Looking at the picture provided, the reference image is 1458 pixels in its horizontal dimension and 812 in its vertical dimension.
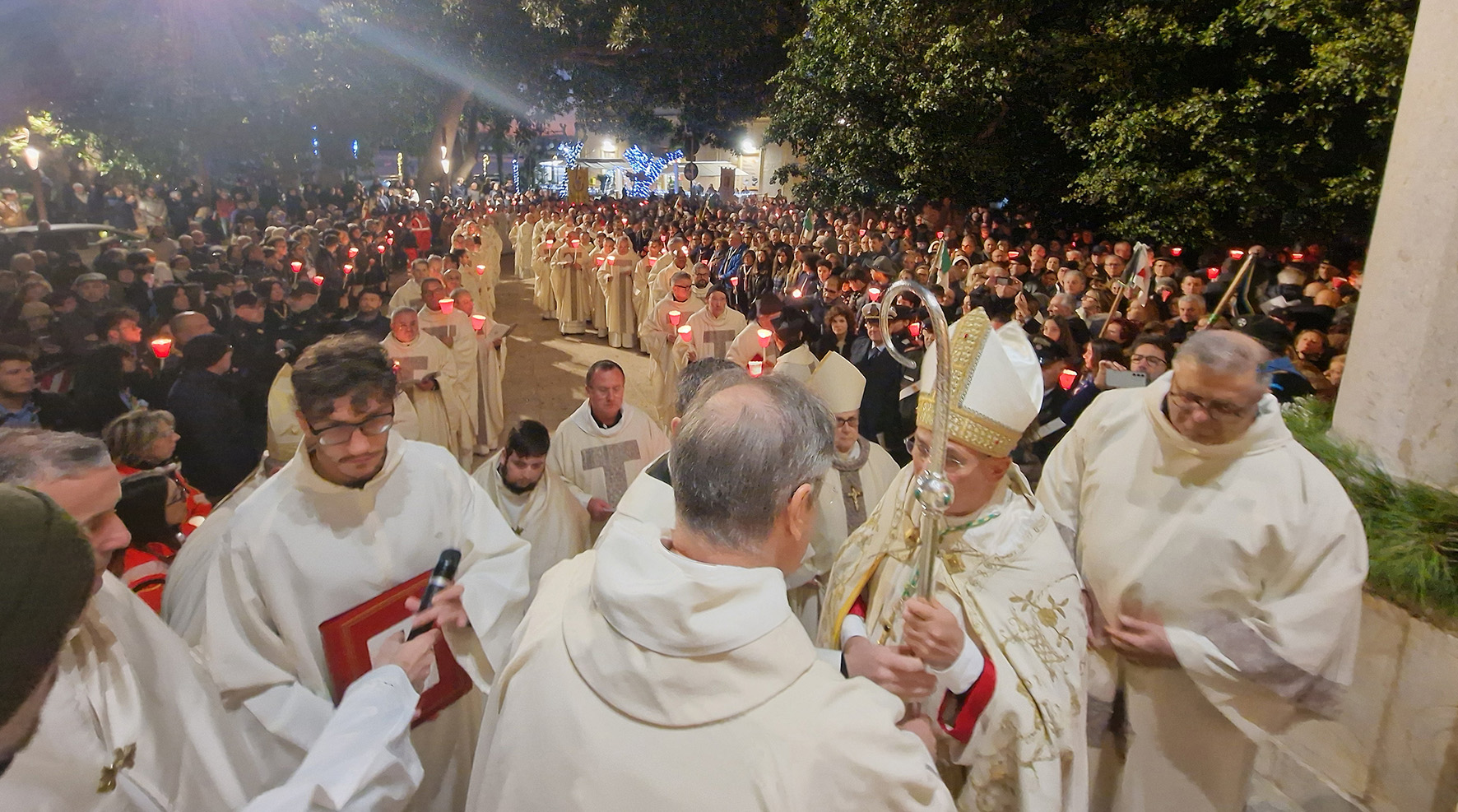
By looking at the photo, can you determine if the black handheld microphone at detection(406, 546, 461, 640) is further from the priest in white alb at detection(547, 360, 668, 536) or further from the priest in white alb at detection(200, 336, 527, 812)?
the priest in white alb at detection(547, 360, 668, 536)

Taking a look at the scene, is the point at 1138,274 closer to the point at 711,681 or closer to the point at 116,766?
the point at 711,681

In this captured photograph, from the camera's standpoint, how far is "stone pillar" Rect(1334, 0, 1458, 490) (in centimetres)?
357

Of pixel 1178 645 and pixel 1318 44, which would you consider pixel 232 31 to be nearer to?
pixel 1318 44

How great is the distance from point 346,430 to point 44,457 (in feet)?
2.31

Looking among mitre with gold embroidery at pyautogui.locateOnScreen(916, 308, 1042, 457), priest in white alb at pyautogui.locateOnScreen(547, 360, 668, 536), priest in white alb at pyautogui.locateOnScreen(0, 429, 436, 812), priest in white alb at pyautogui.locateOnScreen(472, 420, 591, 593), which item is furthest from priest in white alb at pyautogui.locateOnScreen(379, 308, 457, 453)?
mitre with gold embroidery at pyautogui.locateOnScreen(916, 308, 1042, 457)

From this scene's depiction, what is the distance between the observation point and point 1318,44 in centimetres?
1051

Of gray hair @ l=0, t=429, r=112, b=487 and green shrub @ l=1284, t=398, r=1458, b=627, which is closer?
gray hair @ l=0, t=429, r=112, b=487

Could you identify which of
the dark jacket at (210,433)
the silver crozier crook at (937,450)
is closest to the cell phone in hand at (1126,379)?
the silver crozier crook at (937,450)

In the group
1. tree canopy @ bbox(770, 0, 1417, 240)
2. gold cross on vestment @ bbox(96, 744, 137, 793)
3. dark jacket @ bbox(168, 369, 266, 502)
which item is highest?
tree canopy @ bbox(770, 0, 1417, 240)

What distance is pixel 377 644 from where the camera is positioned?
2557 mm

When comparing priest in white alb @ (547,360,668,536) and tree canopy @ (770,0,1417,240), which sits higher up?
tree canopy @ (770,0,1417,240)

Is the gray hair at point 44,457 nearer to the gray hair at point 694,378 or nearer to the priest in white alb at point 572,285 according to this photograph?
the gray hair at point 694,378

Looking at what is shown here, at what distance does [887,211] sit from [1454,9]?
15.5 metres

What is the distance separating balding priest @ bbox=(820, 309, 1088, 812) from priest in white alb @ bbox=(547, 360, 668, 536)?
7.28ft
